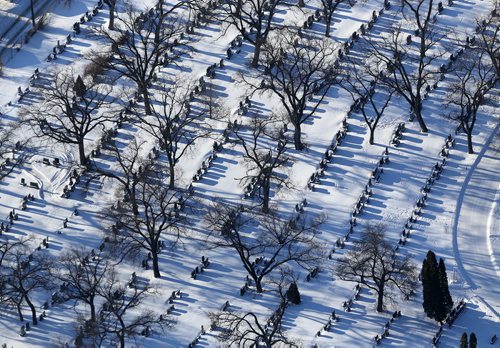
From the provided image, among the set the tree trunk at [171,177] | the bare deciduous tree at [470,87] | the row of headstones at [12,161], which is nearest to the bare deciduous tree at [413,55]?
the bare deciduous tree at [470,87]

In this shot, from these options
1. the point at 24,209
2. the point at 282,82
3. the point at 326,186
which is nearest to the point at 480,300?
the point at 326,186

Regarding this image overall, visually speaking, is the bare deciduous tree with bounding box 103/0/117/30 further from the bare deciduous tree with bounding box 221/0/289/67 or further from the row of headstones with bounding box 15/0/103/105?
the bare deciduous tree with bounding box 221/0/289/67

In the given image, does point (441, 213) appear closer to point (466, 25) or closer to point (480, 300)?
point (480, 300)

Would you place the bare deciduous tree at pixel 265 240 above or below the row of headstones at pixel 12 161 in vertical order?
below

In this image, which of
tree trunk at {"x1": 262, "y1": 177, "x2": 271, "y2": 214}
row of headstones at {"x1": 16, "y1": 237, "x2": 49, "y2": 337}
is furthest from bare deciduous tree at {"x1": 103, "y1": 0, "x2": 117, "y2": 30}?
row of headstones at {"x1": 16, "y1": 237, "x2": 49, "y2": 337}

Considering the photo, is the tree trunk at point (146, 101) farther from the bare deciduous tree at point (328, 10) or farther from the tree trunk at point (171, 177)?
the bare deciduous tree at point (328, 10)

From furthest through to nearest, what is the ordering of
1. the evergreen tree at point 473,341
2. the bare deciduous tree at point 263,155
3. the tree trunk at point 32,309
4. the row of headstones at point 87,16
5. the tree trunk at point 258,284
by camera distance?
the row of headstones at point 87,16 → the bare deciduous tree at point 263,155 → the tree trunk at point 258,284 → the tree trunk at point 32,309 → the evergreen tree at point 473,341
